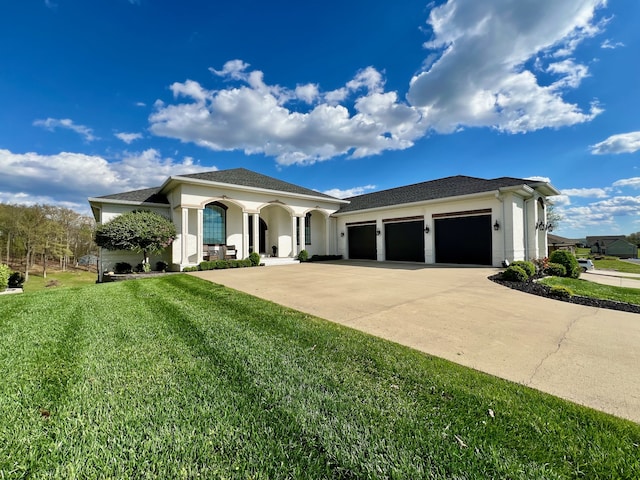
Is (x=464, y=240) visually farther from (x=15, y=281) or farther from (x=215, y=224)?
(x=15, y=281)

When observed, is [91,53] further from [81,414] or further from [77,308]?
[81,414]

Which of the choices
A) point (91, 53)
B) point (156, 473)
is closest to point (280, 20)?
point (91, 53)

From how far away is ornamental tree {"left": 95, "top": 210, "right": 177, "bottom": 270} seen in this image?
1159 centimetres

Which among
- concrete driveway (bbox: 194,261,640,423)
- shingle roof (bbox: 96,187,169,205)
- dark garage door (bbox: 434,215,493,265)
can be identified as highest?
shingle roof (bbox: 96,187,169,205)

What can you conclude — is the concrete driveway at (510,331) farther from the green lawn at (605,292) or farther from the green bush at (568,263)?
the green bush at (568,263)

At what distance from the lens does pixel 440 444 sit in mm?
1669

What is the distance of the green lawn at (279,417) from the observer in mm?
1506

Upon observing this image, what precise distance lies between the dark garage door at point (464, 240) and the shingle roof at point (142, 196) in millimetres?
15905

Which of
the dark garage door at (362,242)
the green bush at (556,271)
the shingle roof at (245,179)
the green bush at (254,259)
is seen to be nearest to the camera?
the green bush at (556,271)

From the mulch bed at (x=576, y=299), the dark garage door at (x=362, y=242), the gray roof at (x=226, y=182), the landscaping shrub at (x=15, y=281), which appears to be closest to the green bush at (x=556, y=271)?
the mulch bed at (x=576, y=299)

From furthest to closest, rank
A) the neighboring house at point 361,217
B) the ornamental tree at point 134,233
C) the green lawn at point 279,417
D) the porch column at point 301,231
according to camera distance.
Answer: the porch column at point 301,231 < the neighboring house at point 361,217 < the ornamental tree at point 134,233 < the green lawn at point 279,417

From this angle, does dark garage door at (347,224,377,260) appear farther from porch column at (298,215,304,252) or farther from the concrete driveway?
the concrete driveway

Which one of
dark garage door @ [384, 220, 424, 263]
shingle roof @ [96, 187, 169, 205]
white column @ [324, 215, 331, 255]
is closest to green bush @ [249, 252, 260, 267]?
shingle roof @ [96, 187, 169, 205]

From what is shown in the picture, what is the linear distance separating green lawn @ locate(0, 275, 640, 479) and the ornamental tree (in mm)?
9499
